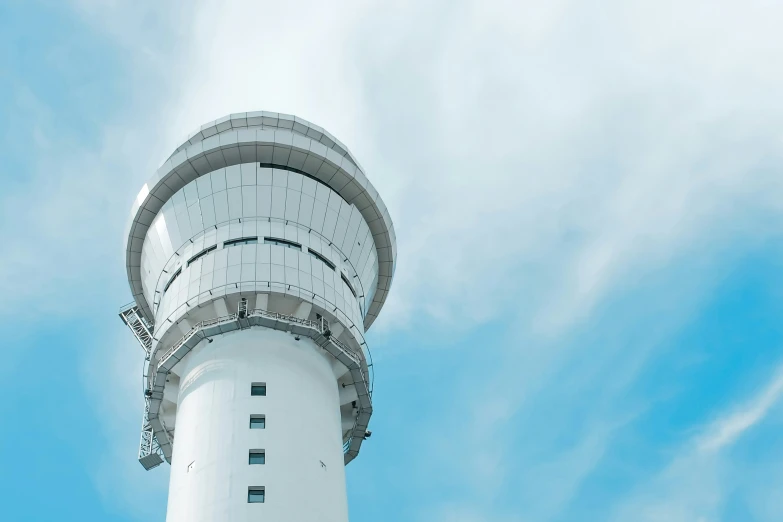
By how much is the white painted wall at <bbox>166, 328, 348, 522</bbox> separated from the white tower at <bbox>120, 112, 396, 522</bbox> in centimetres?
7

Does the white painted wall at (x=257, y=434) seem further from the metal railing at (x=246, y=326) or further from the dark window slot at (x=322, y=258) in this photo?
the dark window slot at (x=322, y=258)

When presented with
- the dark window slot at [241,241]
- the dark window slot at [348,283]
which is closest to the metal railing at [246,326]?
the dark window slot at [348,283]

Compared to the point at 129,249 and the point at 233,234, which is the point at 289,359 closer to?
the point at 233,234

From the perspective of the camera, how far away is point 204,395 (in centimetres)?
4353

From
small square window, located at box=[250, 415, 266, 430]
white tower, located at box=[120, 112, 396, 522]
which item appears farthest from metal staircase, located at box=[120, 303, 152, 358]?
small square window, located at box=[250, 415, 266, 430]

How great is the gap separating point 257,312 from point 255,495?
411 inches

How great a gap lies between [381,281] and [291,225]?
9.44m

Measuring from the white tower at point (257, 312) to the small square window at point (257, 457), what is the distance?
0.16 ft

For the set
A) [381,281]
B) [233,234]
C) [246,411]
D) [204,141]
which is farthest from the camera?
[381,281]

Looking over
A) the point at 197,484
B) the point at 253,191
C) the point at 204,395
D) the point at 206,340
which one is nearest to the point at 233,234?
the point at 253,191

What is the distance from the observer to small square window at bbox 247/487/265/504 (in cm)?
3859

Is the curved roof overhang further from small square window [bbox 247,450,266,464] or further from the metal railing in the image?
small square window [bbox 247,450,266,464]

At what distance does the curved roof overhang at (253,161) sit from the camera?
52656mm

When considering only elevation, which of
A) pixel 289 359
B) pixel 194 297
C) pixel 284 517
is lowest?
pixel 284 517
